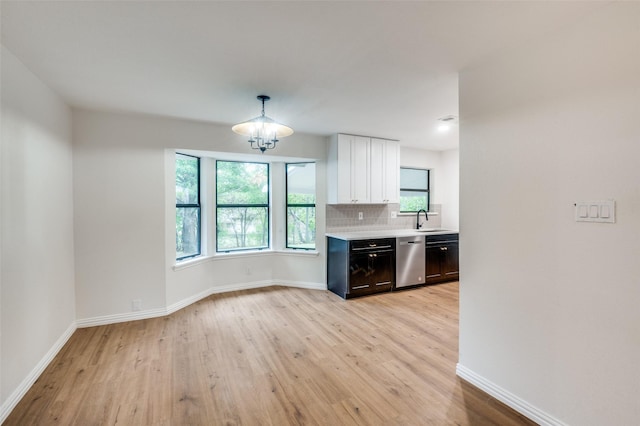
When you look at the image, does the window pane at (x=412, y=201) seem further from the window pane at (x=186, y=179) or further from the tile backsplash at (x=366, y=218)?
the window pane at (x=186, y=179)

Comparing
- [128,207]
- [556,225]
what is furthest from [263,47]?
[128,207]

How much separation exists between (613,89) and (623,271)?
94 cm

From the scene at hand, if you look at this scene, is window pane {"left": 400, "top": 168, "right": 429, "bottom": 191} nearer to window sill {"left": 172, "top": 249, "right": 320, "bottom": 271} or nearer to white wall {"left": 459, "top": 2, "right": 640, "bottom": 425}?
window sill {"left": 172, "top": 249, "right": 320, "bottom": 271}

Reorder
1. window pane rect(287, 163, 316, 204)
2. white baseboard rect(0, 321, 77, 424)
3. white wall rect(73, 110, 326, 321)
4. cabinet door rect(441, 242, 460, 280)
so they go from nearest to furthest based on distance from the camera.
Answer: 1. white baseboard rect(0, 321, 77, 424)
2. white wall rect(73, 110, 326, 321)
3. window pane rect(287, 163, 316, 204)
4. cabinet door rect(441, 242, 460, 280)

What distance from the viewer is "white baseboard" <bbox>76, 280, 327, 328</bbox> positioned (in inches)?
130

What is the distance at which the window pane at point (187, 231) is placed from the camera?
407 centimetres

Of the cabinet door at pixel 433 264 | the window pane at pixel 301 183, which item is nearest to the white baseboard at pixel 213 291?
the window pane at pixel 301 183

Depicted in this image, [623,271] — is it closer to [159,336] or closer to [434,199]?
[159,336]

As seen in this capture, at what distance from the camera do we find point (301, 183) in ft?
15.9

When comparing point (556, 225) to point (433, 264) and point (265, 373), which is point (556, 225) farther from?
point (433, 264)

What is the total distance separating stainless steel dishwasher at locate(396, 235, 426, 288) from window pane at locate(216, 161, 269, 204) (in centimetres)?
235

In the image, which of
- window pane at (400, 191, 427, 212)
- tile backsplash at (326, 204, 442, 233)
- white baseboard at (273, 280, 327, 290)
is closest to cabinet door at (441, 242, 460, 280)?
tile backsplash at (326, 204, 442, 233)

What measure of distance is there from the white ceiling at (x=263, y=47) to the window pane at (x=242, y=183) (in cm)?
155

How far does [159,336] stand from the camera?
3045 mm
